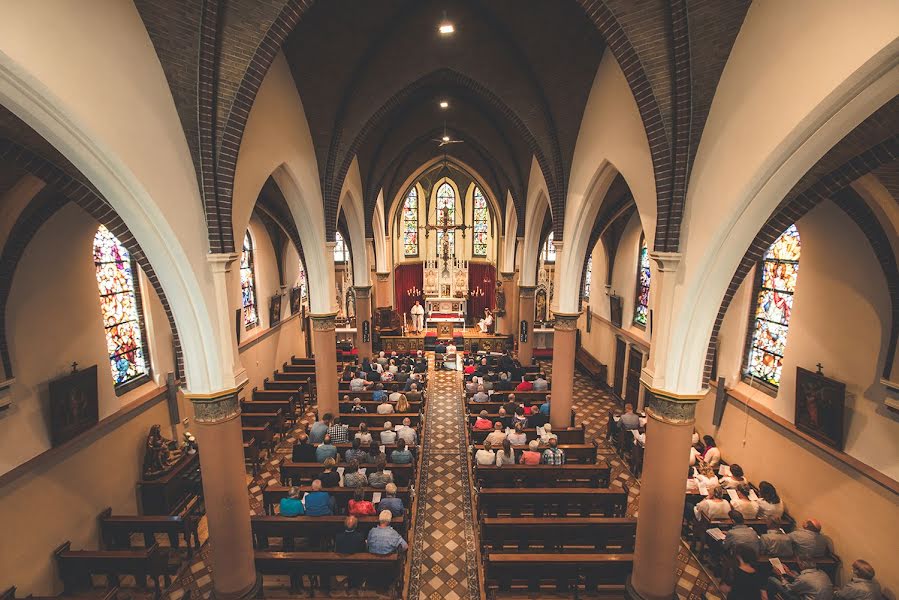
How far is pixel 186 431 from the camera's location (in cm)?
1148

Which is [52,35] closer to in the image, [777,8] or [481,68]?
[777,8]

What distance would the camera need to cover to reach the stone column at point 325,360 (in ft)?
38.2

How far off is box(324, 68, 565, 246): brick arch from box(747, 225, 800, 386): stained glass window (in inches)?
185

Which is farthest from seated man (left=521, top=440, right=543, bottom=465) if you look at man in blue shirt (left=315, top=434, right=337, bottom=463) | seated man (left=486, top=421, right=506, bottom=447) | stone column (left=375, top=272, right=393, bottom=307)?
stone column (left=375, top=272, right=393, bottom=307)

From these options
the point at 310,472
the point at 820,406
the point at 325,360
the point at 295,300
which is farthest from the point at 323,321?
the point at 820,406

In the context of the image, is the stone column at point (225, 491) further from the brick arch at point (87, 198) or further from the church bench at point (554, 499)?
the church bench at point (554, 499)

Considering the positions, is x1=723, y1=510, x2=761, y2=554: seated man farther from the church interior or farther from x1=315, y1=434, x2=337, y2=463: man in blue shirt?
x1=315, y1=434, x2=337, y2=463: man in blue shirt

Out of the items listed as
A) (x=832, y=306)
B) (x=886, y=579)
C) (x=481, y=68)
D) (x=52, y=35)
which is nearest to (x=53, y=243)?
(x=52, y=35)

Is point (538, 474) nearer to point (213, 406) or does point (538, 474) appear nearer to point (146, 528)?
point (213, 406)

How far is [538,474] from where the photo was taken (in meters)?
9.45

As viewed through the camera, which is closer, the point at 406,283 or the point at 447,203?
the point at 406,283

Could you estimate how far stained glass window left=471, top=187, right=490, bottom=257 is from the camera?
2873 cm

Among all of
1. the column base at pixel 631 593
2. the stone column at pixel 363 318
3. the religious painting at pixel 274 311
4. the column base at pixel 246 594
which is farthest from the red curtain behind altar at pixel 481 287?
the column base at pixel 246 594

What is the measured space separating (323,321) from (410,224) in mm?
18294
